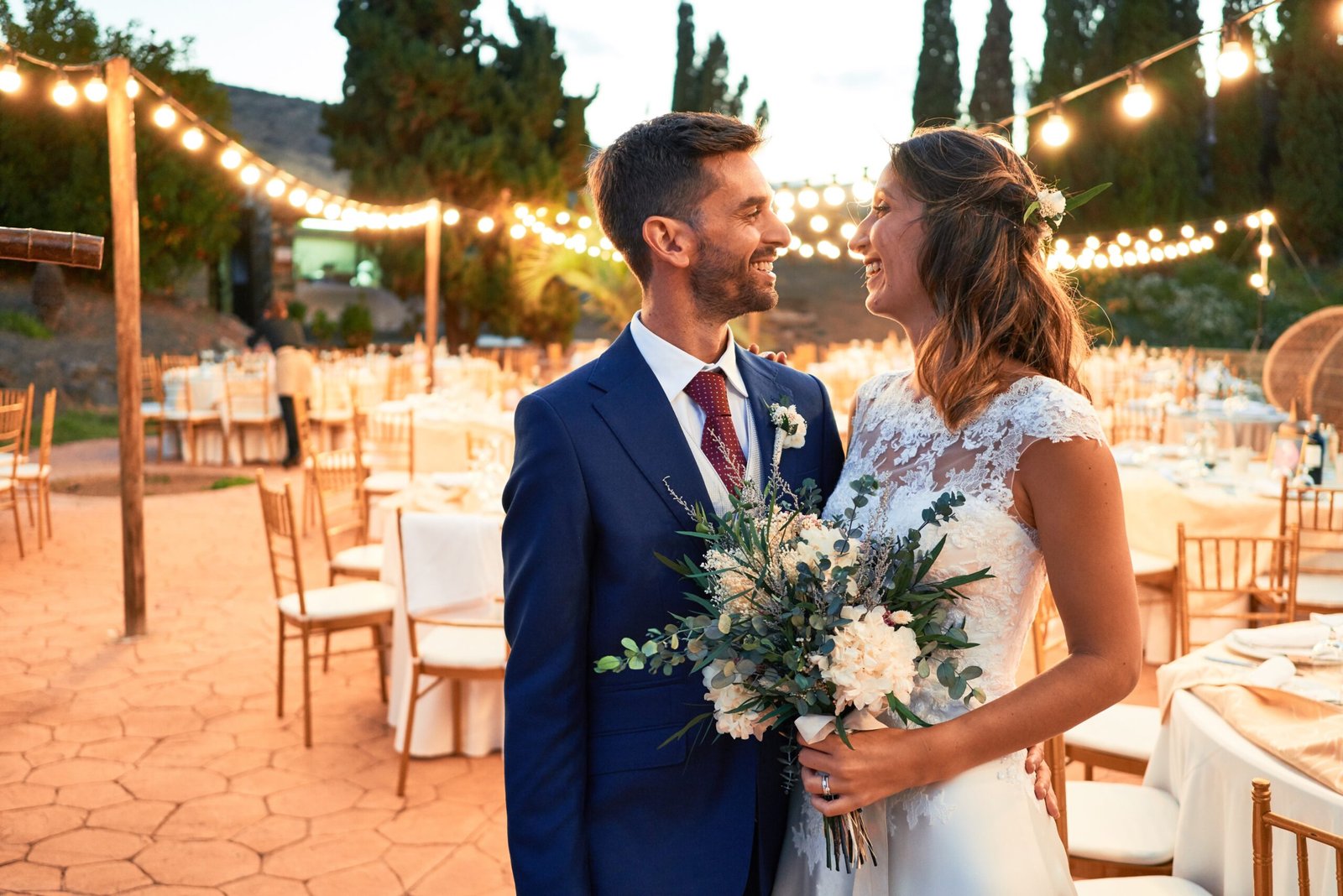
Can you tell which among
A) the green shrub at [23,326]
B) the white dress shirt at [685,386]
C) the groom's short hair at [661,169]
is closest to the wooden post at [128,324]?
the groom's short hair at [661,169]

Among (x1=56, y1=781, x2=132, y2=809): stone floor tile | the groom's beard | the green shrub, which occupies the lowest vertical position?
(x1=56, y1=781, x2=132, y2=809): stone floor tile

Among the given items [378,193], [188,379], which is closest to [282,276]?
[378,193]

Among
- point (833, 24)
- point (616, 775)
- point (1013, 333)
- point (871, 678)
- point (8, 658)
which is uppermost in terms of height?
point (833, 24)

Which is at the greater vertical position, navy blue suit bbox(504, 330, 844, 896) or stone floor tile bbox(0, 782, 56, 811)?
navy blue suit bbox(504, 330, 844, 896)

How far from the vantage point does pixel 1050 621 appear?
5.61 metres

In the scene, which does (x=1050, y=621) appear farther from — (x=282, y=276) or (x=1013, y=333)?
(x=282, y=276)

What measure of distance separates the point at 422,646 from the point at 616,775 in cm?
287

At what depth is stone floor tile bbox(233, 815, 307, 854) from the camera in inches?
146

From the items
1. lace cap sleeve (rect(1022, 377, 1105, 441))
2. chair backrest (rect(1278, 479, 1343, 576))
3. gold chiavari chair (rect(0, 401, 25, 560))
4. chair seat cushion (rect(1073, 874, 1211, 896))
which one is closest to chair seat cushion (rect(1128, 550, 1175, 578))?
chair backrest (rect(1278, 479, 1343, 576))

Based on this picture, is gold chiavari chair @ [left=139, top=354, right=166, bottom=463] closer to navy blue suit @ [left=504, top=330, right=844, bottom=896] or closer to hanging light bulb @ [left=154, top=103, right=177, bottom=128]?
hanging light bulb @ [left=154, top=103, right=177, bottom=128]

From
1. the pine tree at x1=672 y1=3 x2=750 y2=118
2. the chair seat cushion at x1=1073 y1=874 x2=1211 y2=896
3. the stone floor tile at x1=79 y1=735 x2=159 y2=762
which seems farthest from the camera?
the pine tree at x1=672 y1=3 x2=750 y2=118

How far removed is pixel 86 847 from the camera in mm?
3654

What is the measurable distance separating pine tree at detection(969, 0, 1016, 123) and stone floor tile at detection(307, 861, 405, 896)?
27.8m

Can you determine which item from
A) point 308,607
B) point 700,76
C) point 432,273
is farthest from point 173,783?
point 700,76
